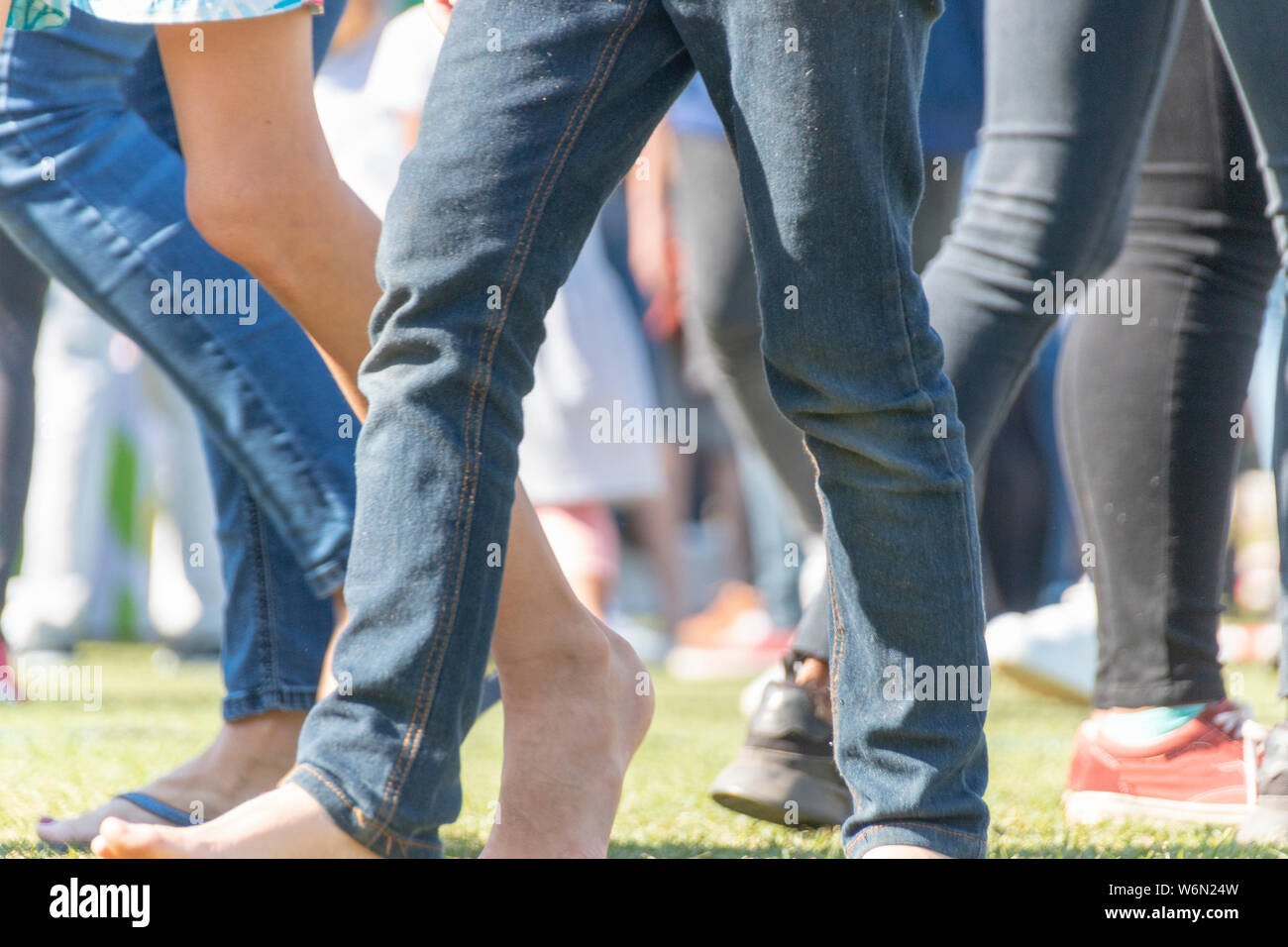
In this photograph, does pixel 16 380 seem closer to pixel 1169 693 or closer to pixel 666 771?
pixel 666 771

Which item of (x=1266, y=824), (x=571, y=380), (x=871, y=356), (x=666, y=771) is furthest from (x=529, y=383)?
(x=571, y=380)

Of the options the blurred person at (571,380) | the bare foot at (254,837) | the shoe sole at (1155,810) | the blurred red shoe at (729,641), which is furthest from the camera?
the blurred red shoe at (729,641)

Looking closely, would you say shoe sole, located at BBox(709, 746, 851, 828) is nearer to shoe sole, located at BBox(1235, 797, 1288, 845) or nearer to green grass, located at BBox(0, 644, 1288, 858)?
green grass, located at BBox(0, 644, 1288, 858)

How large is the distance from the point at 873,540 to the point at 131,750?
5.46ft

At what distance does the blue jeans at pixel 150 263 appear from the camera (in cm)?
168

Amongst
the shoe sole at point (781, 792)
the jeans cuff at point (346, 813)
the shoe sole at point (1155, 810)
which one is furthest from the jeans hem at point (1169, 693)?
the jeans cuff at point (346, 813)

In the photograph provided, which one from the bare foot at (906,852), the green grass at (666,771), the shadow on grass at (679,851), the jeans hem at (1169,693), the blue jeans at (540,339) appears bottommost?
the green grass at (666,771)

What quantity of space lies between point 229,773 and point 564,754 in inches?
21.7

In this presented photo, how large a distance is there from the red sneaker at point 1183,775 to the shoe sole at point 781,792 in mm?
354

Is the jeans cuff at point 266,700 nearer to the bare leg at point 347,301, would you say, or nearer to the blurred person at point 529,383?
the bare leg at point 347,301

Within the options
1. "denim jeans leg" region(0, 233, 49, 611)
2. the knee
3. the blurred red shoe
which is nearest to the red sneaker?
the knee

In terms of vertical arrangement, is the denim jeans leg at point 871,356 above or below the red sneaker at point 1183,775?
above
